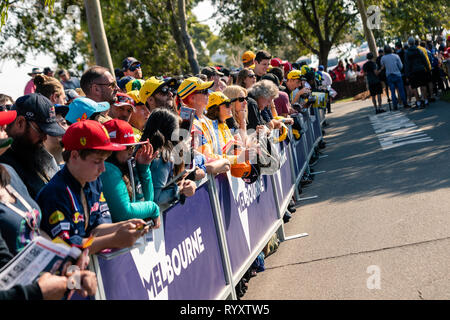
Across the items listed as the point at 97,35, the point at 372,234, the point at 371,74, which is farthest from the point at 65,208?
the point at 371,74

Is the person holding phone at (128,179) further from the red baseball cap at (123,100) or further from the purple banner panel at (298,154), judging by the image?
the purple banner panel at (298,154)

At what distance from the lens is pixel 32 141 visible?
4207mm

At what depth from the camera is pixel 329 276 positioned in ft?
20.1

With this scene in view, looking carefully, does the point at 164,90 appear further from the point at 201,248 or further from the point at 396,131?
the point at 396,131

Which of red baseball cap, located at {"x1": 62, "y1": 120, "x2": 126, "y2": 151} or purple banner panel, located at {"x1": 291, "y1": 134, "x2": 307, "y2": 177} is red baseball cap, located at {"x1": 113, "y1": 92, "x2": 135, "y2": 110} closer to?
red baseball cap, located at {"x1": 62, "y1": 120, "x2": 126, "y2": 151}

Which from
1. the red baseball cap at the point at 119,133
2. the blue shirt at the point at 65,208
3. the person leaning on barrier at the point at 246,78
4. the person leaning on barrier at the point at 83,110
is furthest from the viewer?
the person leaning on barrier at the point at 246,78

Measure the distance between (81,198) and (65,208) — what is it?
17cm

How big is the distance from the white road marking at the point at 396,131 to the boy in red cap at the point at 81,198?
10902 millimetres

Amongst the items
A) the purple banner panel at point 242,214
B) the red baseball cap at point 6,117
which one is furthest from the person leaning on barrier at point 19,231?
the purple banner panel at point 242,214

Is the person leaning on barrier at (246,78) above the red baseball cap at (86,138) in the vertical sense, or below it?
above

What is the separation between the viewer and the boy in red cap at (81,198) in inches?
135

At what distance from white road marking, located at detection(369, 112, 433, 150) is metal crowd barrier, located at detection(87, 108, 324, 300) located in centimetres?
655

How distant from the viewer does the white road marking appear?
13892 millimetres

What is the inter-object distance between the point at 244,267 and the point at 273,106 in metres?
4.25
